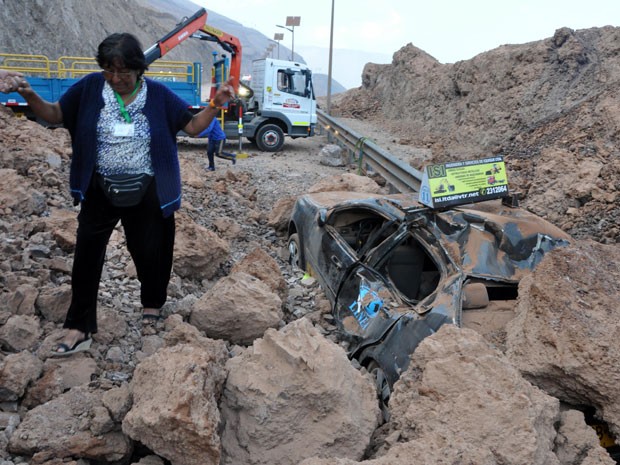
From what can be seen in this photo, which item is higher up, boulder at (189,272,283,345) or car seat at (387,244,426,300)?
car seat at (387,244,426,300)

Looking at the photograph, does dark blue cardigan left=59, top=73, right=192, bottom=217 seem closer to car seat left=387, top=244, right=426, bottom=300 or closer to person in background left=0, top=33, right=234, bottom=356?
person in background left=0, top=33, right=234, bottom=356

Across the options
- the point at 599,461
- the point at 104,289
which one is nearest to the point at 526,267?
the point at 599,461

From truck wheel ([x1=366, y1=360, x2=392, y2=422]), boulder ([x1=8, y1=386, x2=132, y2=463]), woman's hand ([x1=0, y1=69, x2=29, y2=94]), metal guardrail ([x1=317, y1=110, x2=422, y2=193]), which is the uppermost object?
woman's hand ([x1=0, y1=69, x2=29, y2=94])

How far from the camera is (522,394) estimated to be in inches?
92.8

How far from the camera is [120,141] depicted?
10.8ft

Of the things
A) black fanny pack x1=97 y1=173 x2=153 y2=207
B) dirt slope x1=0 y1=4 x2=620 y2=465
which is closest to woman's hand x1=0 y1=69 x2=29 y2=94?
black fanny pack x1=97 y1=173 x2=153 y2=207

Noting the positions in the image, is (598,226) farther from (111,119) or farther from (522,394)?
(111,119)

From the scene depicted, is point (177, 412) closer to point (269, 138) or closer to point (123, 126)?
point (123, 126)

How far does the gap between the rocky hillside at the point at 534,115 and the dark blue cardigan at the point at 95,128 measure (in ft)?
17.8

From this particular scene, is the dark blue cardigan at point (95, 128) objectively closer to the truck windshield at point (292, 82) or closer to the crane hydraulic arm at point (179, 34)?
the crane hydraulic arm at point (179, 34)

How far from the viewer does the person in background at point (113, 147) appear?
127 inches

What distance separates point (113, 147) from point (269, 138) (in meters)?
12.6

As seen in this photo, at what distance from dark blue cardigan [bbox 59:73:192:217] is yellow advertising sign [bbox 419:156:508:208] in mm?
1677

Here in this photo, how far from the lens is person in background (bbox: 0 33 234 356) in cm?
323
